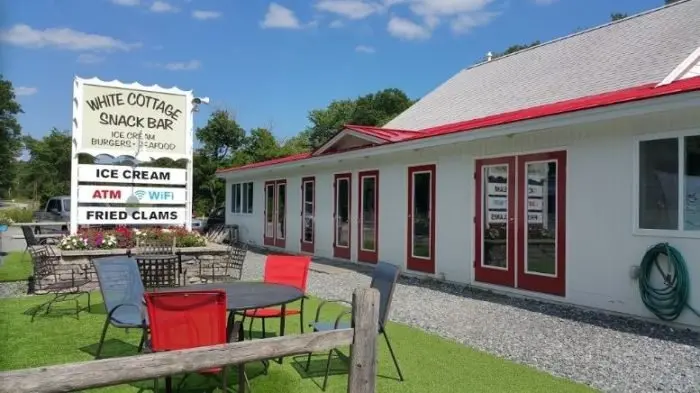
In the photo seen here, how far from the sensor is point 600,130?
25.0 ft

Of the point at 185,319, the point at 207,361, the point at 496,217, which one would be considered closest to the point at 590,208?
the point at 496,217

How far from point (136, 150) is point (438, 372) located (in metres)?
7.67

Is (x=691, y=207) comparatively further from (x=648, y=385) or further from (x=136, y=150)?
(x=136, y=150)

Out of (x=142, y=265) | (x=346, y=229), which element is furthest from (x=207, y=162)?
(x=142, y=265)

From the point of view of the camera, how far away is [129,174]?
10297mm

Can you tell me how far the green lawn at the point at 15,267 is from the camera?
10.9 metres

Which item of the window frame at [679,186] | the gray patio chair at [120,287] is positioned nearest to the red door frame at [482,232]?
the window frame at [679,186]

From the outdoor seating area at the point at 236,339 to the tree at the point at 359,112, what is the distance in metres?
38.5

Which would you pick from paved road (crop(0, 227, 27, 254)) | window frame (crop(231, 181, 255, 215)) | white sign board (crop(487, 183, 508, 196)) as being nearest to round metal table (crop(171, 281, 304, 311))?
white sign board (crop(487, 183, 508, 196))

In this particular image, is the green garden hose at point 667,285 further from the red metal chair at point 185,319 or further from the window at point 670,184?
the red metal chair at point 185,319

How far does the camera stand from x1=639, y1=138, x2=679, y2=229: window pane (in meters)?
6.75

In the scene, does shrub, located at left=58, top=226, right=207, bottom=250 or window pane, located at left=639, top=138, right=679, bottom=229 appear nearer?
window pane, located at left=639, top=138, right=679, bottom=229

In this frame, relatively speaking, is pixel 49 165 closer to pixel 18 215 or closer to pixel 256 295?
pixel 18 215

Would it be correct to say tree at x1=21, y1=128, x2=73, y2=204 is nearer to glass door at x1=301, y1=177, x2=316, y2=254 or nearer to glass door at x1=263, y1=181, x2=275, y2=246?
glass door at x1=263, y1=181, x2=275, y2=246
